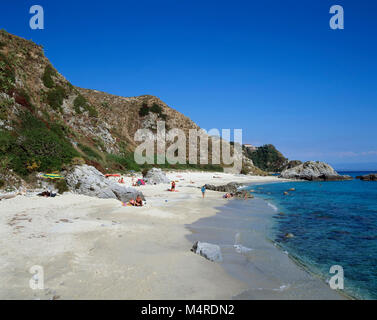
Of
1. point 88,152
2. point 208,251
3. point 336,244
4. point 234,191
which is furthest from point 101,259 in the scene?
point 88,152

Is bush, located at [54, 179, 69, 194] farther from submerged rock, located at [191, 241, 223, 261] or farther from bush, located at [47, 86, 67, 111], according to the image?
bush, located at [47, 86, 67, 111]

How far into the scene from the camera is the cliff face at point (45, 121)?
21016 mm

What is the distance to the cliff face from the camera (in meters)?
21.0

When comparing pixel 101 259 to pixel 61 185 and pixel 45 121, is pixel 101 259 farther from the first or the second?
pixel 45 121

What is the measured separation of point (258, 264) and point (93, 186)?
1470 centimetres

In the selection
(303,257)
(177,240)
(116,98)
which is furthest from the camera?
(116,98)

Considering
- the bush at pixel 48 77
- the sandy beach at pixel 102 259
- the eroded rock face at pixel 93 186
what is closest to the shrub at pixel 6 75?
the bush at pixel 48 77

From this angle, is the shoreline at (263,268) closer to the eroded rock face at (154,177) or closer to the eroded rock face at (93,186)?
the eroded rock face at (93,186)

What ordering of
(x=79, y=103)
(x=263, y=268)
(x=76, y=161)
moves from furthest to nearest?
(x=79, y=103)
(x=76, y=161)
(x=263, y=268)

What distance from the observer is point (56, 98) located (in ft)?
136

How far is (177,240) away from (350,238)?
867 cm
